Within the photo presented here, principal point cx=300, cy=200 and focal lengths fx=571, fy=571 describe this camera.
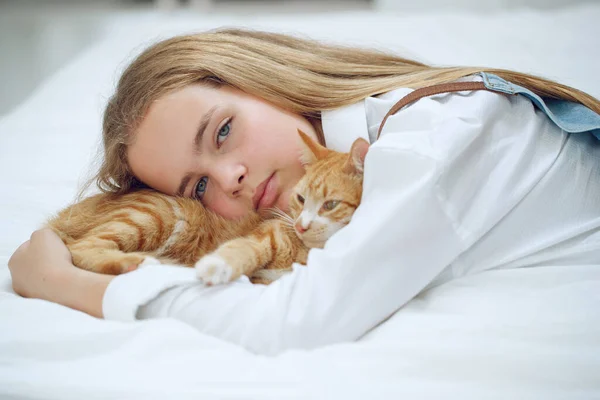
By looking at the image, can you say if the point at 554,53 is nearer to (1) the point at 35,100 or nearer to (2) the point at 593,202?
(2) the point at 593,202

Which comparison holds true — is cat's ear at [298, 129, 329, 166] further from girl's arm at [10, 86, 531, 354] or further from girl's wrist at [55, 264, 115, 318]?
girl's wrist at [55, 264, 115, 318]

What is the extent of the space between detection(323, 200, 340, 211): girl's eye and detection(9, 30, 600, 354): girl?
0.51ft

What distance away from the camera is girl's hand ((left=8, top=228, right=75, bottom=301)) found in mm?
1153

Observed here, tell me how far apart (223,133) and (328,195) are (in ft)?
0.99

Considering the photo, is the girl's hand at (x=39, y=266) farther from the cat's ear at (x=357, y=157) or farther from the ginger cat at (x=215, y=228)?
the cat's ear at (x=357, y=157)

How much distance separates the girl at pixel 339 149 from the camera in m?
0.99

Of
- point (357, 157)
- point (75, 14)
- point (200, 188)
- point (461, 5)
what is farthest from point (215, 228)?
point (75, 14)

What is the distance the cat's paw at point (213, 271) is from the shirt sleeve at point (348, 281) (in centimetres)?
2

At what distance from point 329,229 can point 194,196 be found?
1.32ft

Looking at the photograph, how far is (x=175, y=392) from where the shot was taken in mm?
836

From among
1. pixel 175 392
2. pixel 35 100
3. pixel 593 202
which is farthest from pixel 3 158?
pixel 593 202

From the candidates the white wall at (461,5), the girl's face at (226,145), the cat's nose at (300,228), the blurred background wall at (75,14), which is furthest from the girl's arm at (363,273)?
the white wall at (461,5)

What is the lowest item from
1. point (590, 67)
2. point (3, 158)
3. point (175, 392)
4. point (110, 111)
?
point (3, 158)

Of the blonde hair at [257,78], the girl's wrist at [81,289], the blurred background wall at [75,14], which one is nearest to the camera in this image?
the girl's wrist at [81,289]
